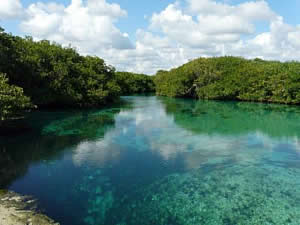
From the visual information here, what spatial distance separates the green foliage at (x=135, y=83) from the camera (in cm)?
7668

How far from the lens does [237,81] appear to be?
45844mm

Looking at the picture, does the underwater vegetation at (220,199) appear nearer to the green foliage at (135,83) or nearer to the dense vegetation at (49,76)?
the dense vegetation at (49,76)

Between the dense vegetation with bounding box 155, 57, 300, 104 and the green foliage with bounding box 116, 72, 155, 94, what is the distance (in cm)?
2006

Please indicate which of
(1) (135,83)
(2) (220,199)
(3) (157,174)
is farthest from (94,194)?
(1) (135,83)

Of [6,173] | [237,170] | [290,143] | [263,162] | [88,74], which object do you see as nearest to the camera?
[6,173]

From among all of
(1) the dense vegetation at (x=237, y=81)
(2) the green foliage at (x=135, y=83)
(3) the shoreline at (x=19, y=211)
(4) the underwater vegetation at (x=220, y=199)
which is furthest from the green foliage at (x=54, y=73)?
(2) the green foliage at (x=135, y=83)

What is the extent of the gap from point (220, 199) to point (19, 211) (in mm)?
6999

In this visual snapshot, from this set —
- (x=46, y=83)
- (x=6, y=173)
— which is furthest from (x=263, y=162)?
(x=46, y=83)

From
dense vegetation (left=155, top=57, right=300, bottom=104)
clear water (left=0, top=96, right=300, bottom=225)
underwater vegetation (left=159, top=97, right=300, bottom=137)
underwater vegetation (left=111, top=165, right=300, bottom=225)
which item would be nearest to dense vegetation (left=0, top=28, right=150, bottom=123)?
clear water (left=0, top=96, right=300, bottom=225)

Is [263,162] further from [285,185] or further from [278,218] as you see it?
[278,218]

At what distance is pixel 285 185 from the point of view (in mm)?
10617

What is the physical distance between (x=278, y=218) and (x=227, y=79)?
140 ft

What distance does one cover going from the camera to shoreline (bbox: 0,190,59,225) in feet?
23.4

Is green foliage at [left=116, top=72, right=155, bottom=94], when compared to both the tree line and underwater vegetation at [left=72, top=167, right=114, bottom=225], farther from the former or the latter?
underwater vegetation at [left=72, top=167, right=114, bottom=225]
